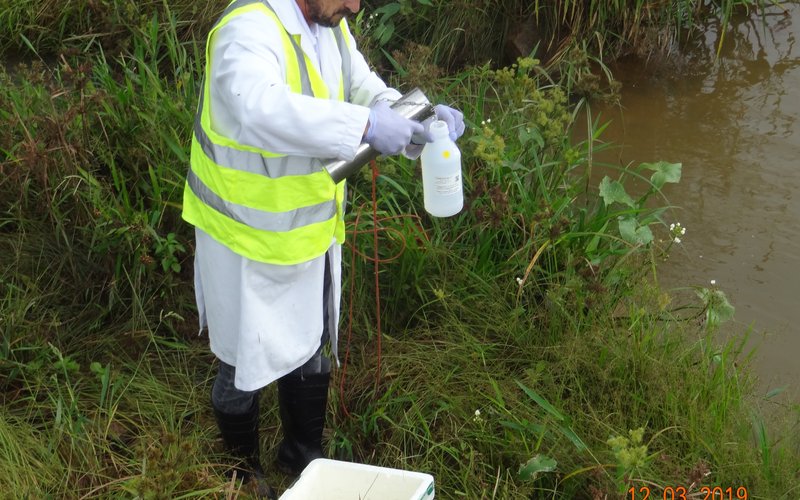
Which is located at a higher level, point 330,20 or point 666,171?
point 330,20

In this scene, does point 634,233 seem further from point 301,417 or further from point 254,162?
point 254,162

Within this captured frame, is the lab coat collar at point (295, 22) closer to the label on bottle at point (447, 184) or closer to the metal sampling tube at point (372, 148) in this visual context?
the metal sampling tube at point (372, 148)

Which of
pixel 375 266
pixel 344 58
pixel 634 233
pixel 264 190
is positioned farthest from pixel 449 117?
pixel 634 233

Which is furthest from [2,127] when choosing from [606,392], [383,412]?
[606,392]

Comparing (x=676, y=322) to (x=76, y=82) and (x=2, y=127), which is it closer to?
(x=76, y=82)

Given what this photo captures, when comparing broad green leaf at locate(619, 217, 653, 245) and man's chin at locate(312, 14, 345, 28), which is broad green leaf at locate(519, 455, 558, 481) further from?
man's chin at locate(312, 14, 345, 28)

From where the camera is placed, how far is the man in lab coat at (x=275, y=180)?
217cm

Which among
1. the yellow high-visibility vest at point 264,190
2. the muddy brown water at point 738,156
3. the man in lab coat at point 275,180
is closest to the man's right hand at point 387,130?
the man in lab coat at point 275,180

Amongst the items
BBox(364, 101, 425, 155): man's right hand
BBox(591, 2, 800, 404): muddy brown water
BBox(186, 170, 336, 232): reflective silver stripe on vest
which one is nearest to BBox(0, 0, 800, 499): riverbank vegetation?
BBox(591, 2, 800, 404): muddy brown water

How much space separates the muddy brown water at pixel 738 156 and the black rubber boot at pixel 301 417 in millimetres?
1555

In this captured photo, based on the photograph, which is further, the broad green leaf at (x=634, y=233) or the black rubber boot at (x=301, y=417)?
the broad green leaf at (x=634, y=233)

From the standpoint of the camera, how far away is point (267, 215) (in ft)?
7.80

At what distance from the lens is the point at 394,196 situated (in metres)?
3.71

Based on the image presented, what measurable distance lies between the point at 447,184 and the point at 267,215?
56cm
